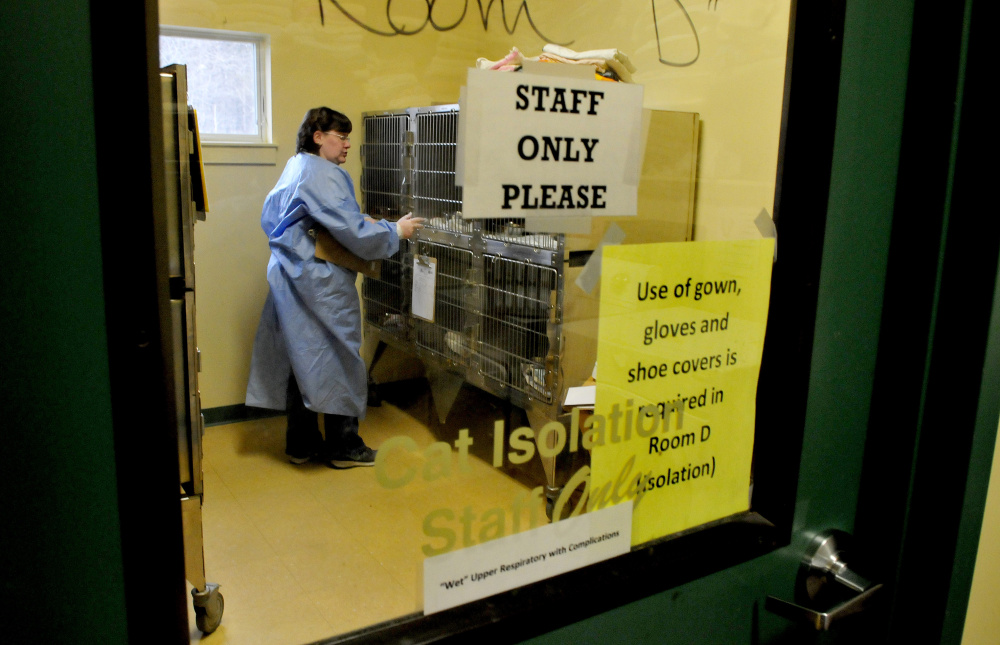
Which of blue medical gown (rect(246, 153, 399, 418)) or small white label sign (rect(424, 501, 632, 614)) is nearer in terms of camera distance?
small white label sign (rect(424, 501, 632, 614))

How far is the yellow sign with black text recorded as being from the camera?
0.76 m

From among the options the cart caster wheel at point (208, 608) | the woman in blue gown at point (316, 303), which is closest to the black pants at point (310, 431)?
the woman in blue gown at point (316, 303)

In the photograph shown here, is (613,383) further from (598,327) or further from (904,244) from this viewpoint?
(904,244)

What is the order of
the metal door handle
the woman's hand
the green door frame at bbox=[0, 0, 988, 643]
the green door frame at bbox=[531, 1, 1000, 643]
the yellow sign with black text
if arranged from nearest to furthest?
the green door frame at bbox=[0, 0, 988, 643], the yellow sign with black text, the green door frame at bbox=[531, 1, 1000, 643], the metal door handle, the woman's hand

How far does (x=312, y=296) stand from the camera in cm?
214

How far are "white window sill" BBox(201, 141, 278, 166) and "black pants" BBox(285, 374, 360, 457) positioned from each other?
0.51 meters

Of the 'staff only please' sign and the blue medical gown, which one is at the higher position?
the 'staff only please' sign

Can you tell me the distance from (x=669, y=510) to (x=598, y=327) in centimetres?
25

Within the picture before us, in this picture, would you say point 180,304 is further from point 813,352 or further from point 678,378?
point 813,352

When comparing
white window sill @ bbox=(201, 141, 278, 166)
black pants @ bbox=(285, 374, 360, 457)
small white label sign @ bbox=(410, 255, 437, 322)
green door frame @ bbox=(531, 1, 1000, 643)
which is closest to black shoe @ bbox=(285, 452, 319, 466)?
black pants @ bbox=(285, 374, 360, 457)

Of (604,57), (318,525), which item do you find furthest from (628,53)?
(318,525)

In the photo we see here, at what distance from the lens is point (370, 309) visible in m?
2.04

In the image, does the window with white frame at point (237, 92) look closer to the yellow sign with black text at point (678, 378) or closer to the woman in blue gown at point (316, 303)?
the woman in blue gown at point (316, 303)

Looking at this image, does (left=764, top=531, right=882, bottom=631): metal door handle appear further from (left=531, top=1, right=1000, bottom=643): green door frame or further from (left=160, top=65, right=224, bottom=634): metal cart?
(left=160, top=65, right=224, bottom=634): metal cart
